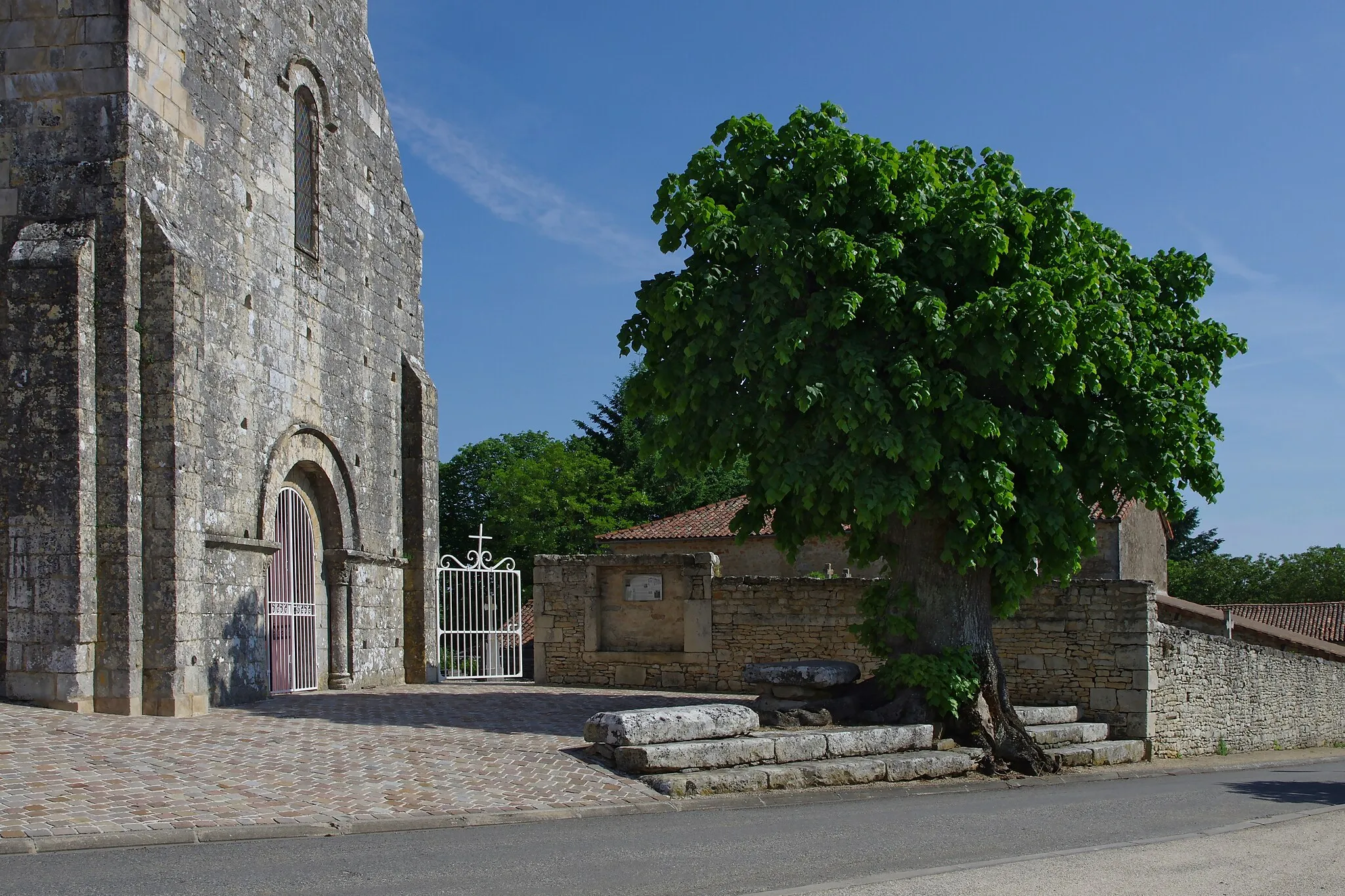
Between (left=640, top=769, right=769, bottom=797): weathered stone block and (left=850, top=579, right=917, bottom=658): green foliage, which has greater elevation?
(left=850, top=579, right=917, bottom=658): green foliage

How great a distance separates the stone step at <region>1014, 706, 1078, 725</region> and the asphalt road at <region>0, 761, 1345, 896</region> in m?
4.47

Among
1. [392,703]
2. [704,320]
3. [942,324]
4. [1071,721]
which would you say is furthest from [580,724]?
[1071,721]

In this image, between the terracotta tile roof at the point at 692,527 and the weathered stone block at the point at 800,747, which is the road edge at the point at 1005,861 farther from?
the terracotta tile roof at the point at 692,527

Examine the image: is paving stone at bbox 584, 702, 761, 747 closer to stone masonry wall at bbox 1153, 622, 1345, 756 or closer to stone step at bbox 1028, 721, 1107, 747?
stone step at bbox 1028, 721, 1107, 747

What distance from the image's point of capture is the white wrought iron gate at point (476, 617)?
20203mm

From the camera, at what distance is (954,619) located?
13.9m

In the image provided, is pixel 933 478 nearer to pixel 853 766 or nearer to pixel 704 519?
pixel 853 766

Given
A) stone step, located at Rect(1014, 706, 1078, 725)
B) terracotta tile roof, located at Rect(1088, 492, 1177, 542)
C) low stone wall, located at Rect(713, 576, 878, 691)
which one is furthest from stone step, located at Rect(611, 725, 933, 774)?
low stone wall, located at Rect(713, 576, 878, 691)

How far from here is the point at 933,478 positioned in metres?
13.3

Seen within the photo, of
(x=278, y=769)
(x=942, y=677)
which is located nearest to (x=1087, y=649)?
(x=942, y=677)

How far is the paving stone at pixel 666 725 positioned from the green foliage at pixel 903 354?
8.09ft

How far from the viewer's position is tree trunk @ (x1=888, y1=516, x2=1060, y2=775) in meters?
13.6

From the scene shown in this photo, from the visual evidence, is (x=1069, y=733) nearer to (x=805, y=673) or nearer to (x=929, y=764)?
(x=805, y=673)

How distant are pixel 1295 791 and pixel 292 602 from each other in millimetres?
11814
